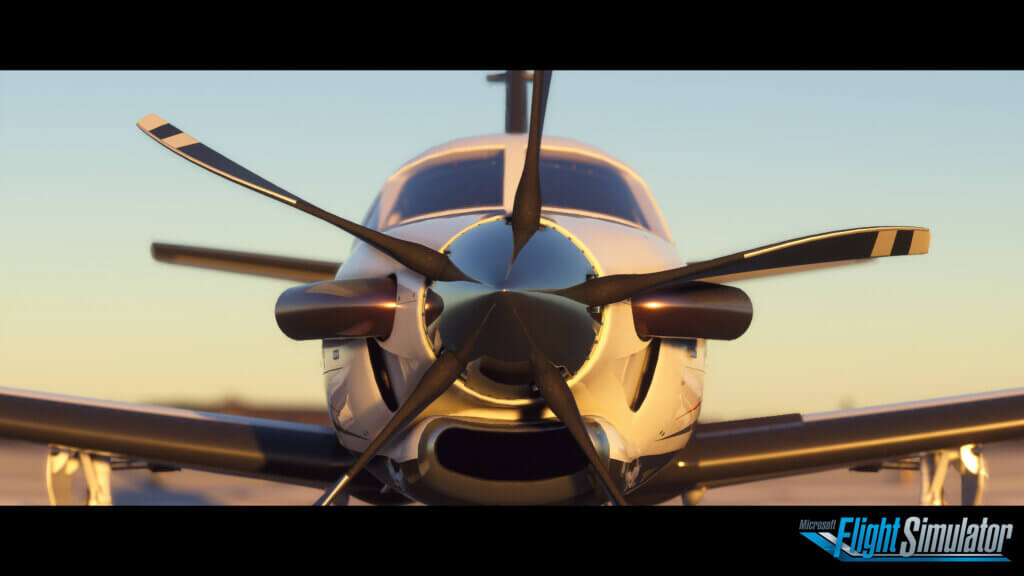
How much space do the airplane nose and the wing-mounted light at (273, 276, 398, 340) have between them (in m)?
0.40

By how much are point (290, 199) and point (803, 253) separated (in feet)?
8.33

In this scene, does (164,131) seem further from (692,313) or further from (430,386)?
(692,313)

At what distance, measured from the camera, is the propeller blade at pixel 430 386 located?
3.27m

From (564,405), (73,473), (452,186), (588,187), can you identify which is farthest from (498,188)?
(73,473)

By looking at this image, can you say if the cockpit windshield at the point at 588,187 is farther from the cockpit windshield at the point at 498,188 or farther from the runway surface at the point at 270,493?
the runway surface at the point at 270,493

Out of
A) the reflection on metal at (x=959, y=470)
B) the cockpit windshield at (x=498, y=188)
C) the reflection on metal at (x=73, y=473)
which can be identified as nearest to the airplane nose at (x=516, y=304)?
the cockpit windshield at (x=498, y=188)

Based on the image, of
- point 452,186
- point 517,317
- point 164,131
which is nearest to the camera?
point 517,317

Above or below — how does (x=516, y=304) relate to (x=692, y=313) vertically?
below

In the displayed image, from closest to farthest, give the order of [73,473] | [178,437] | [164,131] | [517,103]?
[164,131] → [178,437] → [73,473] → [517,103]

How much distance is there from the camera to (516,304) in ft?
A: 10.1

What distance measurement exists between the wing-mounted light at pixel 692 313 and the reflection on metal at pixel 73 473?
14.5 feet
